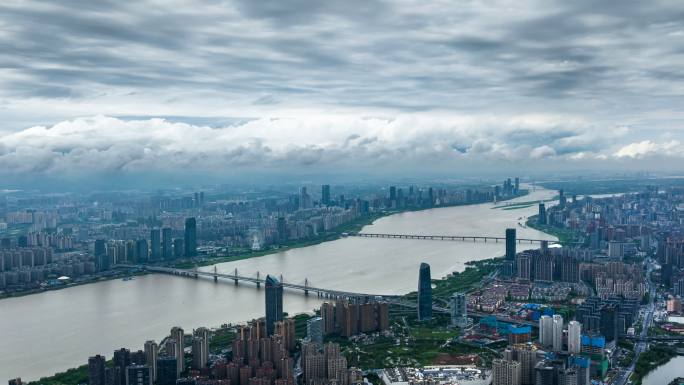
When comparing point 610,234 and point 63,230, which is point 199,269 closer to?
point 63,230

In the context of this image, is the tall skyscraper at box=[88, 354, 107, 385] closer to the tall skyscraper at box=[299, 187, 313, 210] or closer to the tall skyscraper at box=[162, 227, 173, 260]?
the tall skyscraper at box=[162, 227, 173, 260]

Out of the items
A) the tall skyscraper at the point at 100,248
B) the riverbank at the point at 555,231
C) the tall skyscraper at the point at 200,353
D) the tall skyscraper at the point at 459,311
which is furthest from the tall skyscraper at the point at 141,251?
the riverbank at the point at 555,231

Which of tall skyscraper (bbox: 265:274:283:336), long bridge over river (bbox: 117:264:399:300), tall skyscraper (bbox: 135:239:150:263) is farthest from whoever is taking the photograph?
tall skyscraper (bbox: 135:239:150:263)

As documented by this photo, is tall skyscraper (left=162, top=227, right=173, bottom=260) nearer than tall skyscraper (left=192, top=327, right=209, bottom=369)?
No

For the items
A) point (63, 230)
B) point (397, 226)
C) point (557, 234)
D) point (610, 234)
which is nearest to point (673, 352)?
point (610, 234)

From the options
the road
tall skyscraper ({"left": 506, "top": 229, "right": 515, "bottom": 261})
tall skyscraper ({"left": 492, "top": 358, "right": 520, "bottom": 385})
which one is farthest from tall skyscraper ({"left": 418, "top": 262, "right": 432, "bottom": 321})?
tall skyscraper ({"left": 506, "top": 229, "right": 515, "bottom": 261})

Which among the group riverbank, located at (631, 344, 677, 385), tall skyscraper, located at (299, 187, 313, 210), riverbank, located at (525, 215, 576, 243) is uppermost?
tall skyscraper, located at (299, 187, 313, 210)

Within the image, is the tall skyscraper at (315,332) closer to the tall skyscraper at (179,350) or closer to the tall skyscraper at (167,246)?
the tall skyscraper at (179,350)
